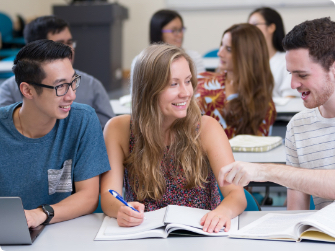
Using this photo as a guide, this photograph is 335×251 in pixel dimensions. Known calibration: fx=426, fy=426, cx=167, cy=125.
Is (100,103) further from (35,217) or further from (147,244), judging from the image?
(147,244)

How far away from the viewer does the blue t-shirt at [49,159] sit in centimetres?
162

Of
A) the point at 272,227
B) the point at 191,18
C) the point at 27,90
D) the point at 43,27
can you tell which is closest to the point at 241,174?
the point at 272,227

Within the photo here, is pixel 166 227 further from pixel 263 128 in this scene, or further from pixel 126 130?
pixel 263 128

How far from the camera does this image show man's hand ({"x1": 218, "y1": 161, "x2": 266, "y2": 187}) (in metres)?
1.40

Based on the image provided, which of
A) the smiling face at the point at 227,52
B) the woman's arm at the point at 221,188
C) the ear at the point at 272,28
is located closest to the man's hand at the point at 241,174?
the woman's arm at the point at 221,188

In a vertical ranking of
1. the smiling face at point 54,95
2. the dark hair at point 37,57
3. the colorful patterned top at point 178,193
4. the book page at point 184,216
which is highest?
the dark hair at point 37,57

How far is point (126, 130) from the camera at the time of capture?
1780 millimetres

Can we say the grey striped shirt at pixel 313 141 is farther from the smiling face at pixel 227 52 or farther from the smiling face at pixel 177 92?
the smiling face at pixel 227 52

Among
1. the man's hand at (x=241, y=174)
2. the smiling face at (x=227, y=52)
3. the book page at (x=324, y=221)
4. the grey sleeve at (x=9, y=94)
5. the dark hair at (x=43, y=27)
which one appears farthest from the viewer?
the smiling face at (x=227, y=52)

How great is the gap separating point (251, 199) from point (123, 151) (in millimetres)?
558

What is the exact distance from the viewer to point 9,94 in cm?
265

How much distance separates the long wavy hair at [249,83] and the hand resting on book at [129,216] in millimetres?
1545

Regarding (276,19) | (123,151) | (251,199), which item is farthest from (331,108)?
(276,19)

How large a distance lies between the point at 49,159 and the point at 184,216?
590 mm
